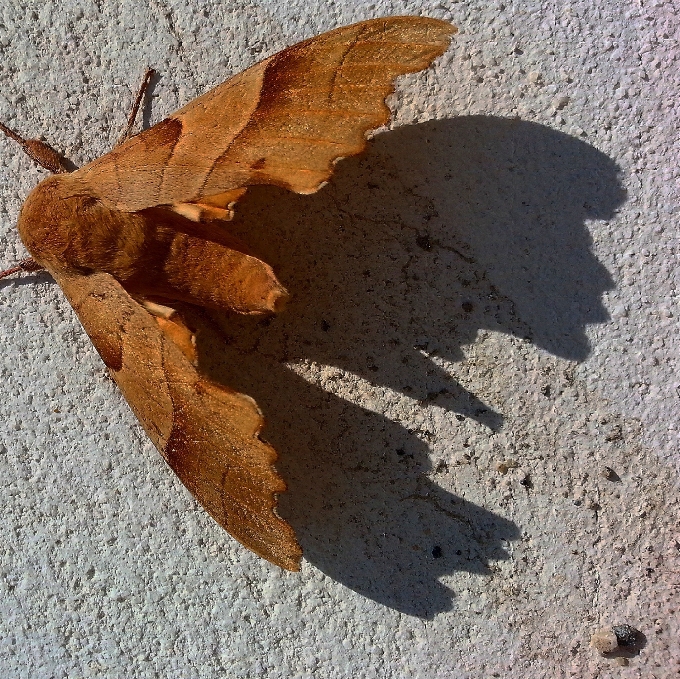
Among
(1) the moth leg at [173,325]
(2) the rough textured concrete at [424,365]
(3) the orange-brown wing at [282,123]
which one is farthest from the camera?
(2) the rough textured concrete at [424,365]

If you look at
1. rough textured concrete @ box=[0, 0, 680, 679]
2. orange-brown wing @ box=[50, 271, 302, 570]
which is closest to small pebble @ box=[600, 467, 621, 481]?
rough textured concrete @ box=[0, 0, 680, 679]

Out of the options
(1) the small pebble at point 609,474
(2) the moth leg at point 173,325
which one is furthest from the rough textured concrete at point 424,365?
(2) the moth leg at point 173,325

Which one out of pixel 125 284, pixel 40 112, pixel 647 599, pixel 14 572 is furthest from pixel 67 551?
pixel 647 599

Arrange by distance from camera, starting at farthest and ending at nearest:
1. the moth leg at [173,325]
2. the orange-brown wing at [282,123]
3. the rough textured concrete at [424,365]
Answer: the rough textured concrete at [424,365] < the moth leg at [173,325] < the orange-brown wing at [282,123]

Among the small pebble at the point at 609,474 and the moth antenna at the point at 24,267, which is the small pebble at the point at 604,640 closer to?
the small pebble at the point at 609,474

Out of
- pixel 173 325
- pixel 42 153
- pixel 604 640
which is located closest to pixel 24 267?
pixel 42 153
